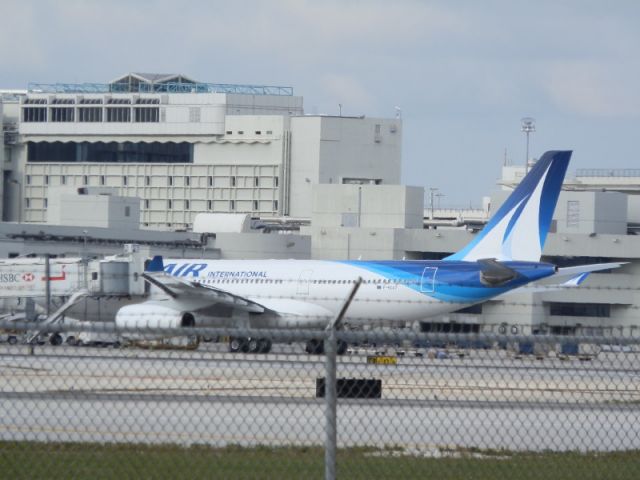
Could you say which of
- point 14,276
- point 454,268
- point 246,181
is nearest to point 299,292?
point 454,268

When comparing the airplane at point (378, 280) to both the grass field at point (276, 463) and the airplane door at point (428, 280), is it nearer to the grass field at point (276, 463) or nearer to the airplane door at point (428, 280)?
the airplane door at point (428, 280)

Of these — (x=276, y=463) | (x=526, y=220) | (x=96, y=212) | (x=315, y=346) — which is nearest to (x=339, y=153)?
(x=96, y=212)

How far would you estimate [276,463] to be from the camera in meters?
16.6

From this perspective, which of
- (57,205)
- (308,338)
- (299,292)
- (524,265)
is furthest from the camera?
(57,205)

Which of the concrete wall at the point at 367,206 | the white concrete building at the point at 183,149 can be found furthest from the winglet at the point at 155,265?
the white concrete building at the point at 183,149

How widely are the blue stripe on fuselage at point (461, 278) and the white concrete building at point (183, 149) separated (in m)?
70.5

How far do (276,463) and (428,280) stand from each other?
101 ft

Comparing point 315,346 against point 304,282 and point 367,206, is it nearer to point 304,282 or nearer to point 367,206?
point 304,282

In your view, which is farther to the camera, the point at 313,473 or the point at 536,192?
the point at 536,192

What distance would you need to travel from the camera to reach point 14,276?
52312 millimetres

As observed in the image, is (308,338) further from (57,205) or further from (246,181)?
(246,181)

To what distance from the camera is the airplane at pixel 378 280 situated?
46812mm

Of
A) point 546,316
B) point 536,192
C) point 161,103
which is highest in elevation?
point 161,103

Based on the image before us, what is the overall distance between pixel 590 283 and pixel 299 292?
25.8 metres
